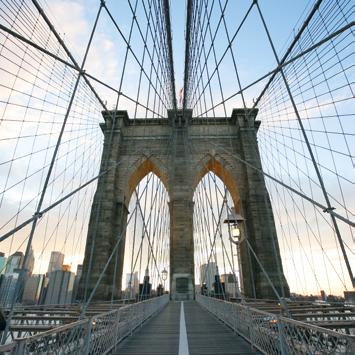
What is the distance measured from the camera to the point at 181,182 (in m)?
17.8

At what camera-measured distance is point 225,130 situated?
20328 mm

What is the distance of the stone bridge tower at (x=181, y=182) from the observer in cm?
1503

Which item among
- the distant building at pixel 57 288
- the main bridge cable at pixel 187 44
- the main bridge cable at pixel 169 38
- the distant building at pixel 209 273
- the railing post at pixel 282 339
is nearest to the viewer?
the railing post at pixel 282 339

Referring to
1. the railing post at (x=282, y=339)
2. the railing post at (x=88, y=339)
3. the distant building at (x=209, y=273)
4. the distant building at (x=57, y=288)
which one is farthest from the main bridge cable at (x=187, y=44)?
the distant building at (x=57, y=288)

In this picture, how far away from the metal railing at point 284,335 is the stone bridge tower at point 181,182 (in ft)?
34.4

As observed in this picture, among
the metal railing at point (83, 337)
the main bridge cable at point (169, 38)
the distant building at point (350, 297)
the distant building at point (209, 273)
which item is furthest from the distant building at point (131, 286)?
the main bridge cable at point (169, 38)

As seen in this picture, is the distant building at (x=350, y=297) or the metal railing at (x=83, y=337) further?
the distant building at (x=350, y=297)

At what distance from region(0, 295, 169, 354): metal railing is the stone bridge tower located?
9725 mm

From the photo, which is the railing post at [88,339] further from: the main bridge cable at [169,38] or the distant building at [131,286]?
the main bridge cable at [169,38]

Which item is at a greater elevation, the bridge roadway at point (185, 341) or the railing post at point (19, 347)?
the railing post at point (19, 347)

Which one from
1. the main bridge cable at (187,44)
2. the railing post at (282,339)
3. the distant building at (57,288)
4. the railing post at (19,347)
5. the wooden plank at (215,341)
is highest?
the main bridge cable at (187,44)

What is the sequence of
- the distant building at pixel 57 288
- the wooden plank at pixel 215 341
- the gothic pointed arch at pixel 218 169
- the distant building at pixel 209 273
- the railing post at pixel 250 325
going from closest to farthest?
the wooden plank at pixel 215 341 < the railing post at pixel 250 325 < the distant building at pixel 57 288 < the distant building at pixel 209 273 < the gothic pointed arch at pixel 218 169

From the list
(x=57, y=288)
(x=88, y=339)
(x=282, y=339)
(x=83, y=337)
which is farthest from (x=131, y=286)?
(x=282, y=339)

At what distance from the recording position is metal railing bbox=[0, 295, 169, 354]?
1.90 m
